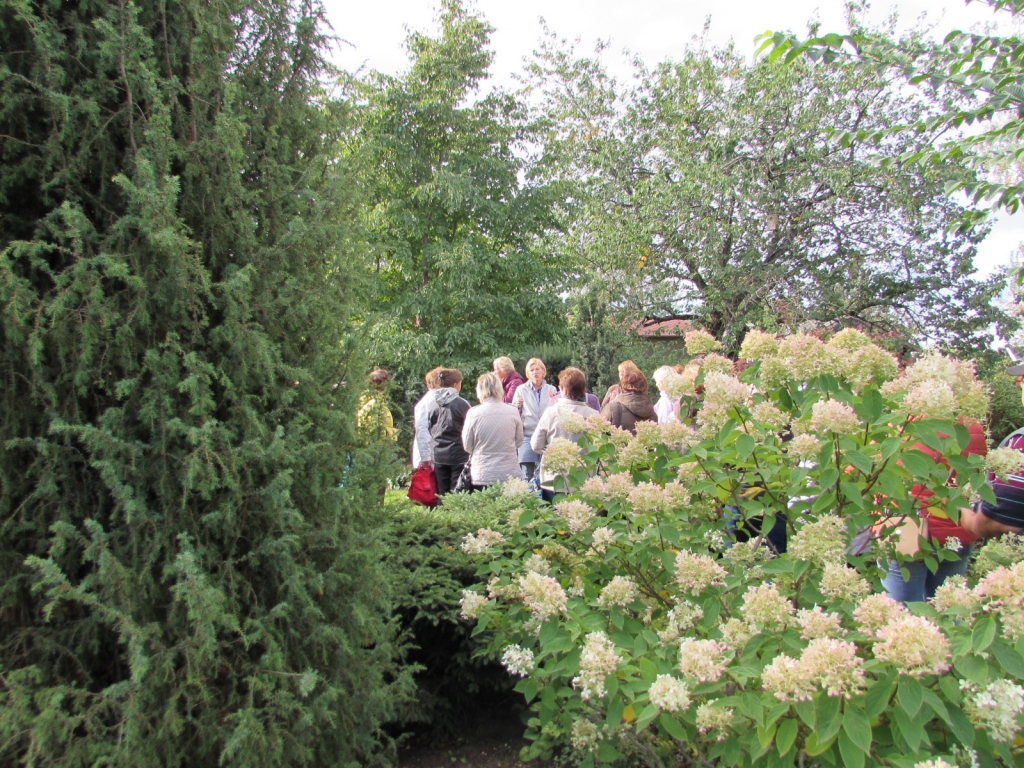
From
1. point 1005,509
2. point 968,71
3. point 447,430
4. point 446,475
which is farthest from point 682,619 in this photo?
point 446,475

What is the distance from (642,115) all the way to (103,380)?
2051 cm

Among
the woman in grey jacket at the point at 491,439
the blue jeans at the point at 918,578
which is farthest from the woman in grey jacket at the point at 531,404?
the blue jeans at the point at 918,578

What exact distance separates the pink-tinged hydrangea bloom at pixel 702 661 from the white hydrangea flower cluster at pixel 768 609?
14 centimetres

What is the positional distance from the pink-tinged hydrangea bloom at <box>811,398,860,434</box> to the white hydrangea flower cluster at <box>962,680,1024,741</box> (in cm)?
74

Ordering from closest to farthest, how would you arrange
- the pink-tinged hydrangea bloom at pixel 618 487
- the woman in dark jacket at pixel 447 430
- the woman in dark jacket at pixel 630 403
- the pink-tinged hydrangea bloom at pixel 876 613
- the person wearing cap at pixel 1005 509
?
the pink-tinged hydrangea bloom at pixel 876 613 → the pink-tinged hydrangea bloom at pixel 618 487 → the person wearing cap at pixel 1005 509 → the woman in dark jacket at pixel 630 403 → the woman in dark jacket at pixel 447 430

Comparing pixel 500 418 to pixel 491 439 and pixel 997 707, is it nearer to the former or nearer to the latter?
pixel 491 439

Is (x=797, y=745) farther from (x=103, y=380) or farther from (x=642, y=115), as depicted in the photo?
(x=642, y=115)

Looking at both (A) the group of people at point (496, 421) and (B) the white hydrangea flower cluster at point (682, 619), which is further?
(A) the group of people at point (496, 421)

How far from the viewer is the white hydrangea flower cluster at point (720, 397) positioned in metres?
2.26

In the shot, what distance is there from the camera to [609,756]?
2.10 meters

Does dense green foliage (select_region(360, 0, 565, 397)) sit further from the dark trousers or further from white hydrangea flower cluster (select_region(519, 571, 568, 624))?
white hydrangea flower cluster (select_region(519, 571, 568, 624))

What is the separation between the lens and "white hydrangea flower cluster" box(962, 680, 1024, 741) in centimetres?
134

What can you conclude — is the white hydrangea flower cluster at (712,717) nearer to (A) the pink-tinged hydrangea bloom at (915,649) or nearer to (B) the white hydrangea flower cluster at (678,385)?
(A) the pink-tinged hydrangea bloom at (915,649)

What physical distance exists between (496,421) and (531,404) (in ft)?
4.94
